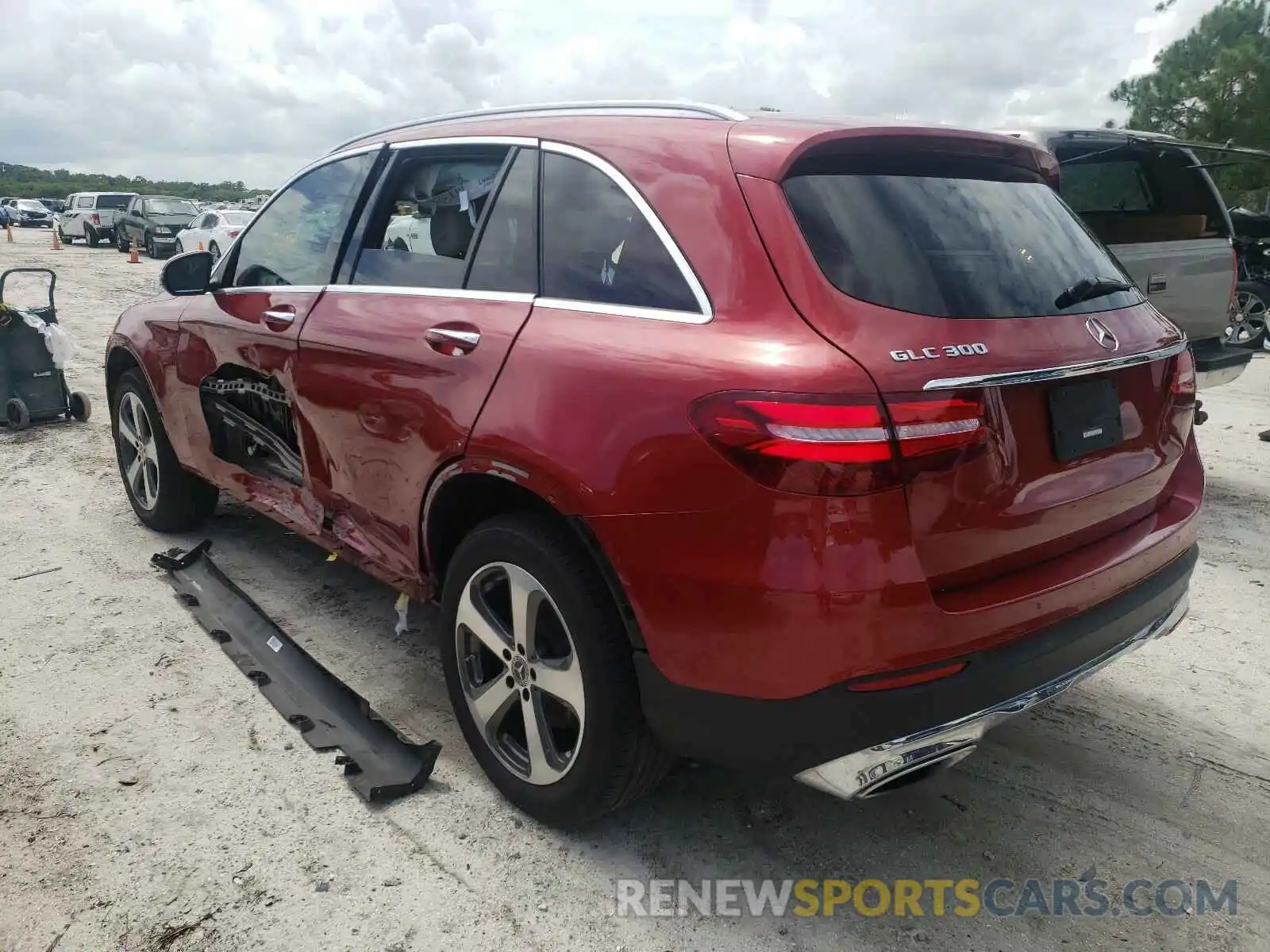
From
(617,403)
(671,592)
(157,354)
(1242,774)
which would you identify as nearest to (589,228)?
(617,403)

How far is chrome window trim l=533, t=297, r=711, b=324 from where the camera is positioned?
212 centimetres

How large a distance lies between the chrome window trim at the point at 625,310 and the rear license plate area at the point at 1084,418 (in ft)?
2.69

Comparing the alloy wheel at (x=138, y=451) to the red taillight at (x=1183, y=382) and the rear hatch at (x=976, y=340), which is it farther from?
the red taillight at (x=1183, y=382)

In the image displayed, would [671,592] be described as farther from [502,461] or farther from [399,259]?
[399,259]

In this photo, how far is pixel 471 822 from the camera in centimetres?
263

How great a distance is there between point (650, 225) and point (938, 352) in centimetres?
76

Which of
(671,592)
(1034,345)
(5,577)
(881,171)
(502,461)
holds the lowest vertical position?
(5,577)

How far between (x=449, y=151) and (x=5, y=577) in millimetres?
3039

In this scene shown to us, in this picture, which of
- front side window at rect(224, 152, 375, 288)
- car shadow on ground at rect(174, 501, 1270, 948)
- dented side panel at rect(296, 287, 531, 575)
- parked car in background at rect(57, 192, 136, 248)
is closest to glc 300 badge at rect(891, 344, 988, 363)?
dented side panel at rect(296, 287, 531, 575)

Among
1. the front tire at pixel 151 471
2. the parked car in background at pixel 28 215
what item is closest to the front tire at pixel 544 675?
the front tire at pixel 151 471

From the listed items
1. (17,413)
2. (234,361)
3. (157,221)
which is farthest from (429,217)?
(157,221)

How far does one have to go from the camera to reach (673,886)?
2393 millimetres

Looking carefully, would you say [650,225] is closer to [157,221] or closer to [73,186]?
[157,221]

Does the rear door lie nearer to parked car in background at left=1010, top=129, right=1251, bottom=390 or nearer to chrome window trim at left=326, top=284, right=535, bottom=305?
chrome window trim at left=326, top=284, right=535, bottom=305
